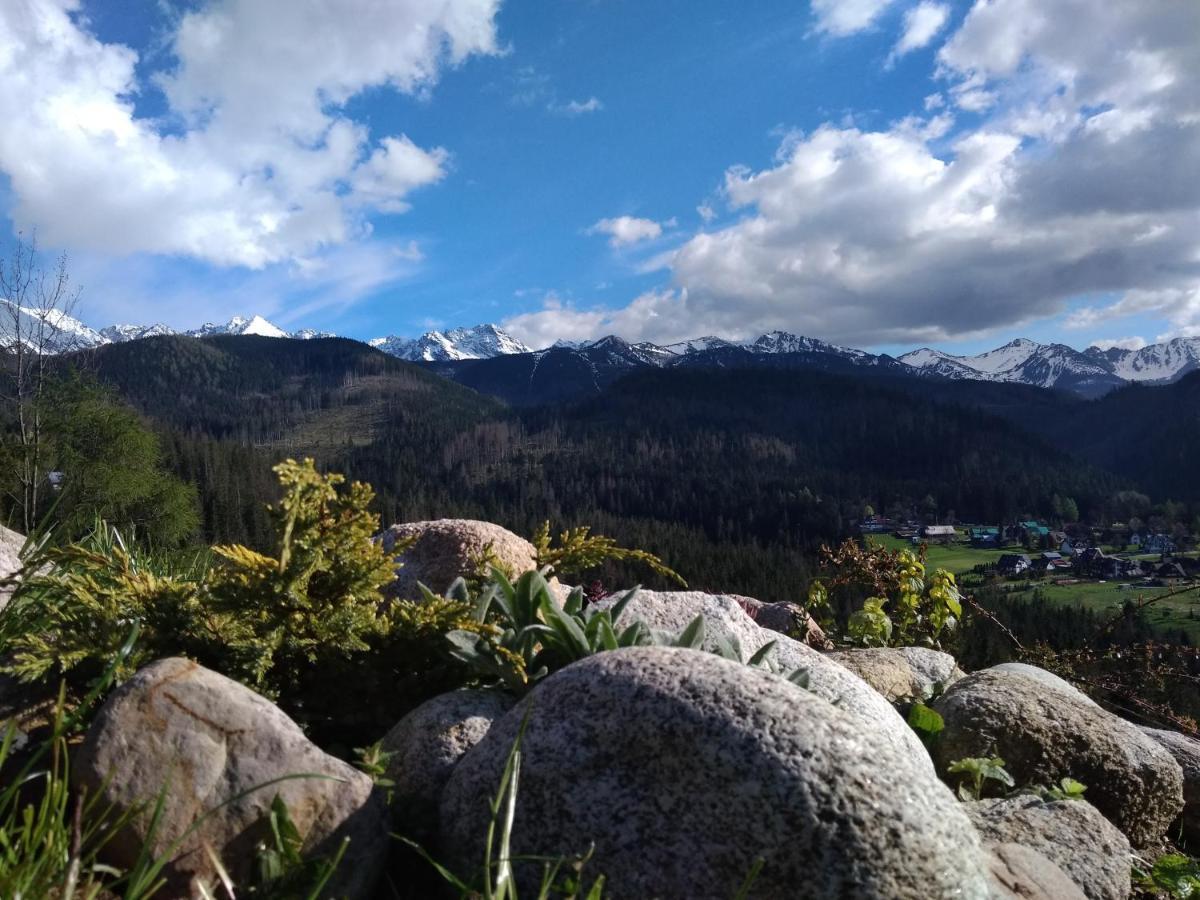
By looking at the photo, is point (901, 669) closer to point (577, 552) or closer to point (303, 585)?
point (577, 552)

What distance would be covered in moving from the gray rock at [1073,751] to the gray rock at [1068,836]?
662 millimetres

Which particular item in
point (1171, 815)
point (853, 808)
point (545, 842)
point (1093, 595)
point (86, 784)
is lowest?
point (1093, 595)

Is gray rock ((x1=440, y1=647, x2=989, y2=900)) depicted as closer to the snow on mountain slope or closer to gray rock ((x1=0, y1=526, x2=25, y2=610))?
gray rock ((x1=0, y1=526, x2=25, y2=610))

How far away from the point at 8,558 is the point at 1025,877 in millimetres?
6349

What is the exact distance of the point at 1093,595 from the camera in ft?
476

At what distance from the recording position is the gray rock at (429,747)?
3.23 meters

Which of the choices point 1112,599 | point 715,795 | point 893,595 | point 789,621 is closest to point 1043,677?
point 789,621

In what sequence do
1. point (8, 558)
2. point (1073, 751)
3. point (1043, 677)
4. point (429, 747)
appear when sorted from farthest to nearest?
1. point (1043, 677)
2. point (1073, 751)
3. point (8, 558)
4. point (429, 747)

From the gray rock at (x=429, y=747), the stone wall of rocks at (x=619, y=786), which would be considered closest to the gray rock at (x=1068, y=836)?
the stone wall of rocks at (x=619, y=786)

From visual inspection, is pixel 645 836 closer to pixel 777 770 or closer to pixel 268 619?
pixel 777 770

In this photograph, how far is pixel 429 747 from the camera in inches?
135

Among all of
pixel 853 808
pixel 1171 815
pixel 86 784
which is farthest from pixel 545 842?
pixel 1171 815

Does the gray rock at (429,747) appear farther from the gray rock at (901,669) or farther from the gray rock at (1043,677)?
the gray rock at (1043,677)

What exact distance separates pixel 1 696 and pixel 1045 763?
20.2 ft
